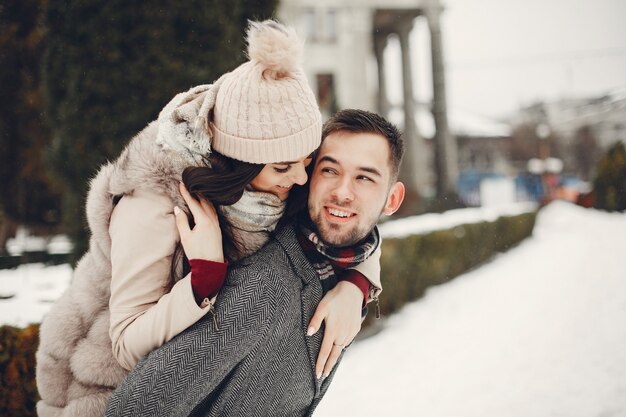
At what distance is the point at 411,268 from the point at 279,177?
642 cm

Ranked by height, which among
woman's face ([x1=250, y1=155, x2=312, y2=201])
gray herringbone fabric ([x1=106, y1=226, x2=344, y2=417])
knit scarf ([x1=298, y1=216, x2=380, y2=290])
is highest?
woman's face ([x1=250, y1=155, x2=312, y2=201])

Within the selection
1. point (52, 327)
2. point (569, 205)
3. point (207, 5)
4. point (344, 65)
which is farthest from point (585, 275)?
point (569, 205)

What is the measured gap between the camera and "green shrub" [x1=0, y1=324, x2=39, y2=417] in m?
3.05

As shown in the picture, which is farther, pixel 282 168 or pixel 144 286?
pixel 282 168

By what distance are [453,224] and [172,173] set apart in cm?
954

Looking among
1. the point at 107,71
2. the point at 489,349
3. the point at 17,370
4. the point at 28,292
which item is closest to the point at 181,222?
the point at 17,370

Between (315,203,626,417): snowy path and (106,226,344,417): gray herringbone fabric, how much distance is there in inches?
102

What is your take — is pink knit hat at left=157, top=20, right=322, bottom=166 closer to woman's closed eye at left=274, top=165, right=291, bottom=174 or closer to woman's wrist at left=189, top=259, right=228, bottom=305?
woman's closed eye at left=274, top=165, right=291, bottom=174

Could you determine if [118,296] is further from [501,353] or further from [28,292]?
[501,353]

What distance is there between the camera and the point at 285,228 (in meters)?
1.95

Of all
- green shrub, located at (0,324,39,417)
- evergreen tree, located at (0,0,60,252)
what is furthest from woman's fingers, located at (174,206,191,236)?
evergreen tree, located at (0,0,60,252)

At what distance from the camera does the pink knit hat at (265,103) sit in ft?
5.69

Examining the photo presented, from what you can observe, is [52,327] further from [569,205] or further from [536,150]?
[536,150]

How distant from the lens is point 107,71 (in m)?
3.98
